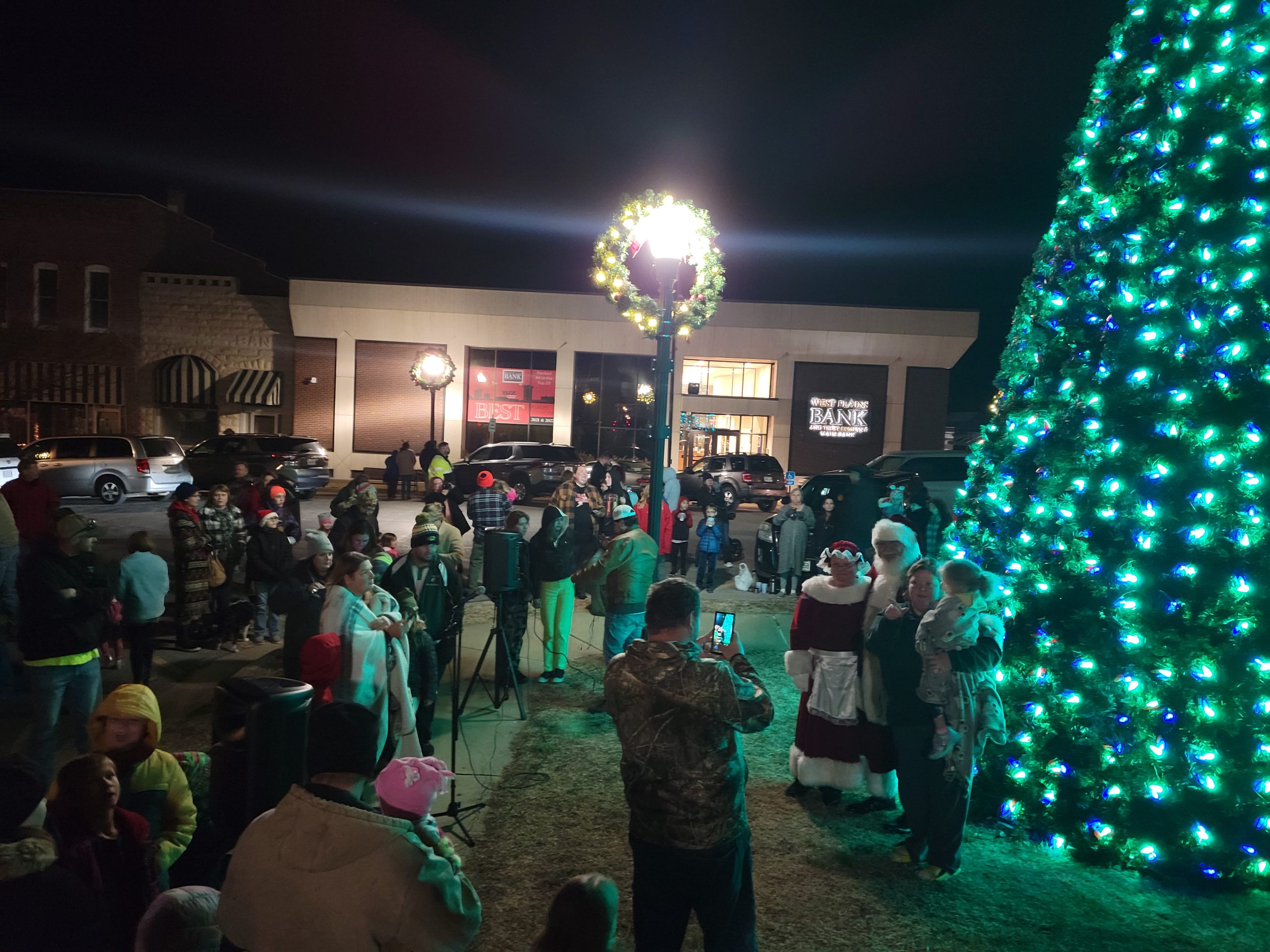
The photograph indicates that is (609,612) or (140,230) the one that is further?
(140,230)

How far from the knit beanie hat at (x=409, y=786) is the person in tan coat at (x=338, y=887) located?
0.77 feet

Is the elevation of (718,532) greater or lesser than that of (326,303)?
lesser

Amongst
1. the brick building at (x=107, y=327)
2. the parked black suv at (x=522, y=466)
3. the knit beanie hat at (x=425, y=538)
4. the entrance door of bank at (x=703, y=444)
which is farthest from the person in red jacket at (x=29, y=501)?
the entrance door of bank at (x=703, y=444)

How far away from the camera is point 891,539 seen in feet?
16.7

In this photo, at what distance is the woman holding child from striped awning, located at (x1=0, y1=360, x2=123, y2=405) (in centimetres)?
3375

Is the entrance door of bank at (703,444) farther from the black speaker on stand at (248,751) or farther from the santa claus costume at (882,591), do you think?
the black speaker on stand at (248,751)

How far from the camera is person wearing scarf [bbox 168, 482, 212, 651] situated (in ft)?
26.0

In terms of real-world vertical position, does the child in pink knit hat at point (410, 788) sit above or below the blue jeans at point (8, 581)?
above

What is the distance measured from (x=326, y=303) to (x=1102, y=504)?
30996 mm

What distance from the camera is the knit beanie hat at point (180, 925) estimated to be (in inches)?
88.0

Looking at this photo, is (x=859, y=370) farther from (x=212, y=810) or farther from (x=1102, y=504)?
(x=212, y=810)

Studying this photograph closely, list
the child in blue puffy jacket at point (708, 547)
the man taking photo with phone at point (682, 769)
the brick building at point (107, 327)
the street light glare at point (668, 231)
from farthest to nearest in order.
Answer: the brick building at point (107, 327) → the child in blue puffy jacket at point (708, 547) → the street light glare at point (668, 231) → the man taking photo with phone at point (682, 769)

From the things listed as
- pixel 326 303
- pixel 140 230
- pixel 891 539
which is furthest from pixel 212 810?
pixel 140 230

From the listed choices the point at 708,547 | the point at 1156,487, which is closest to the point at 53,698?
the point at 1156,487
